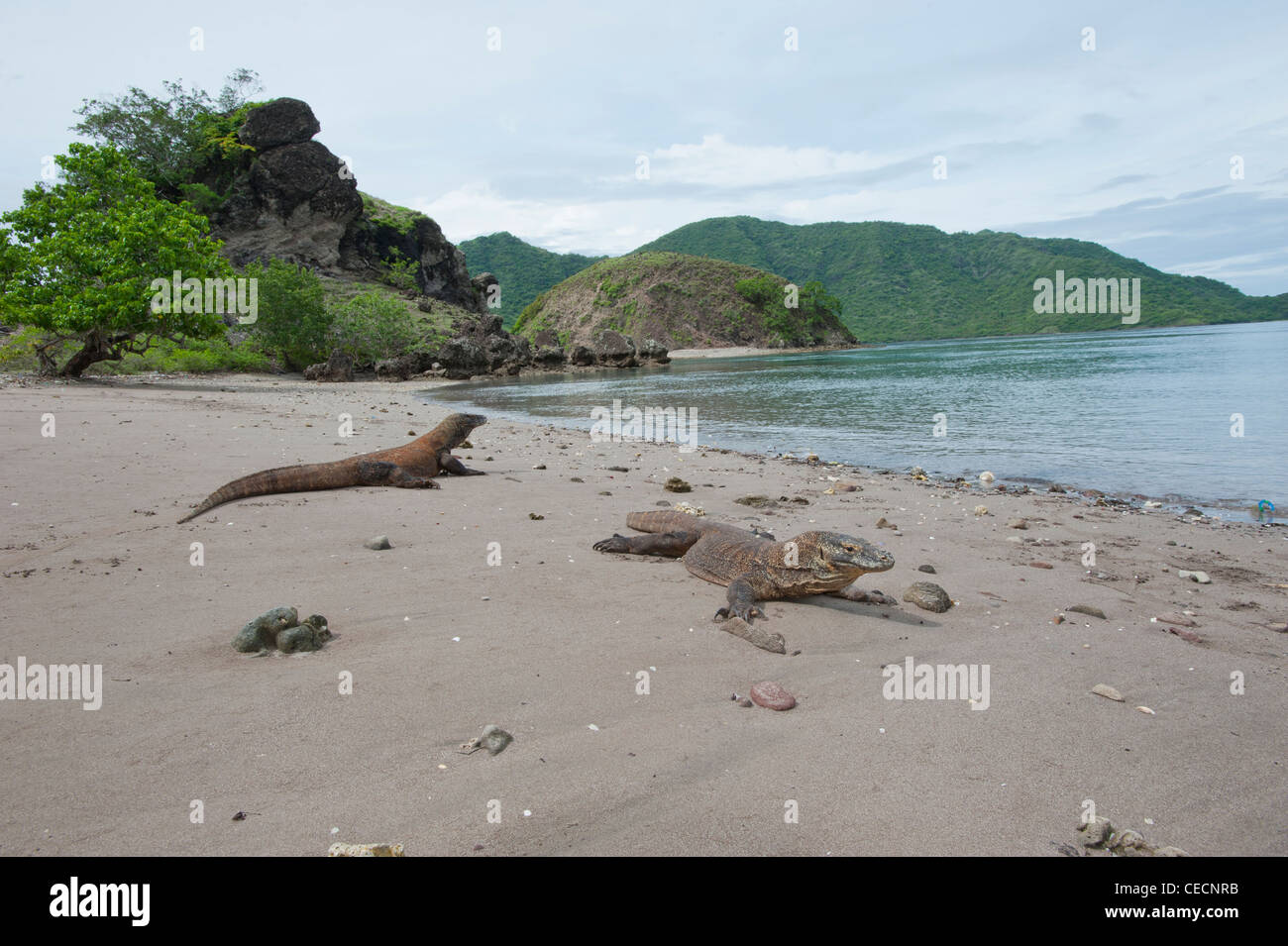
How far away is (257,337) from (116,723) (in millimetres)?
47660

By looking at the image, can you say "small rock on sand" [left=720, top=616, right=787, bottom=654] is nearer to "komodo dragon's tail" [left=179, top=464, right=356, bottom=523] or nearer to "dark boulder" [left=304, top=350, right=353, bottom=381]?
"komodo dragon's tail" [left=179, top=464, right=356, bottom=523]

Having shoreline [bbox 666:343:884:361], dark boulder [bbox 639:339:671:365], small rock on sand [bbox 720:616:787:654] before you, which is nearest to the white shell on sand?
small rock on sand [bbox 720:616:787:654]

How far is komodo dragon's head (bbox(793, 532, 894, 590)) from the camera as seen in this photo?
5238 millimetres

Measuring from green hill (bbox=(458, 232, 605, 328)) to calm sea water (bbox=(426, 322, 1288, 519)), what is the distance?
138 meters

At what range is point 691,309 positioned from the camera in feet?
387

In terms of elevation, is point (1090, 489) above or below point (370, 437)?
below

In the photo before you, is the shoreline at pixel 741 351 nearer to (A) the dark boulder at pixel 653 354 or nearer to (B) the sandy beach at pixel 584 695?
(A) the dark boulder at pixel 653 354

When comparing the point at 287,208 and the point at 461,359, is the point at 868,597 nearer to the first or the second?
the point at 461,359

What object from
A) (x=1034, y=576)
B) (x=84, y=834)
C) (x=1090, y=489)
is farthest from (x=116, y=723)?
(x=1090, y=489)

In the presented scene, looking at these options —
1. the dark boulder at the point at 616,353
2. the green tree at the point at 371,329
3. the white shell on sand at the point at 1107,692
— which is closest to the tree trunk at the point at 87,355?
the green tree at the point at 371,329

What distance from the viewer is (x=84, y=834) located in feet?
8.25

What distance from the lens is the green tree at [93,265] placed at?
2238cm

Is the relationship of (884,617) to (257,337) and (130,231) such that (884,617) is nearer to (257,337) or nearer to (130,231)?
(130,231)
